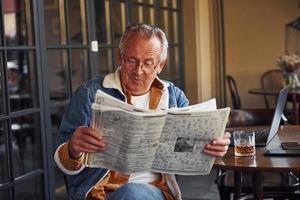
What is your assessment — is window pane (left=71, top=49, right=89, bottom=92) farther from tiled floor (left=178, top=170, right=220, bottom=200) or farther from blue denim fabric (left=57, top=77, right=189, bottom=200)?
blue denim fabric (left=57, top=77, right=189, bottom=200)

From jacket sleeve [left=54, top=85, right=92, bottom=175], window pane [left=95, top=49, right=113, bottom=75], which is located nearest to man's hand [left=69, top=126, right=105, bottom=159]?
jacket sleeve [left=54, top=85, right=92, bottom=175]

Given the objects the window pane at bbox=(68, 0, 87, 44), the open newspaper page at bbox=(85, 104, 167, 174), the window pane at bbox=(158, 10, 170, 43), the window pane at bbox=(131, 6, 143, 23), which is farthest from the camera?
the window pane at bbox=(158, 10, 170, 43)

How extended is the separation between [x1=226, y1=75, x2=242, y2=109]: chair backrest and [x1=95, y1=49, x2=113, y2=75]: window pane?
81.6 inches

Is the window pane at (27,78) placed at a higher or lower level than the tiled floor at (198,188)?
higher

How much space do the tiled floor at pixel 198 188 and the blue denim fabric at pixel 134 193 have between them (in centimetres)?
214

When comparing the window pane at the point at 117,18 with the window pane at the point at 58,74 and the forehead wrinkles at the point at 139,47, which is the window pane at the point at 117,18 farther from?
the forehead wrinkles at the point at 139,47

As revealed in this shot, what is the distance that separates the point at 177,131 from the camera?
1.47m

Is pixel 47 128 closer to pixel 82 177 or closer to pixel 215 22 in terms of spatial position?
pixel 82 177

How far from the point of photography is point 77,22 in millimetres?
3420

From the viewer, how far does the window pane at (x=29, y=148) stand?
111 inches

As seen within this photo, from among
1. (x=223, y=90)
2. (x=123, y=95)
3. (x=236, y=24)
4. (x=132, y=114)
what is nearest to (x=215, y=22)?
(x=236, y=24)

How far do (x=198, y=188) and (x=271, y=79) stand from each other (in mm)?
2414

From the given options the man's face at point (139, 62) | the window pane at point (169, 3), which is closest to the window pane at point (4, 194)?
the man's face at point (139, 62)

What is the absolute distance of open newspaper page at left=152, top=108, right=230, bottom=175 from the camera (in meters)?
1.45
